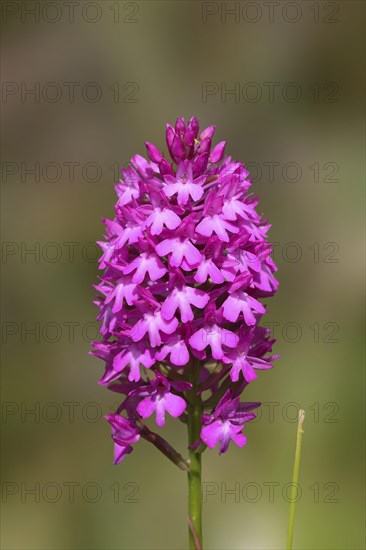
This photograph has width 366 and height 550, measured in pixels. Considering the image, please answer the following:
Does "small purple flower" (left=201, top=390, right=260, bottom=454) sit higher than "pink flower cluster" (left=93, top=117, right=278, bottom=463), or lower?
lower

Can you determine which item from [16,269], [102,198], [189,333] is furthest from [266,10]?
[189,333]

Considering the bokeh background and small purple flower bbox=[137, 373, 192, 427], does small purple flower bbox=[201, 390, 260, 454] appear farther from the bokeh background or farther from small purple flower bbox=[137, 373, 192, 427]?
the bokeh background

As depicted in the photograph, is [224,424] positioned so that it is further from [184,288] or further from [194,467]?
[184,288]

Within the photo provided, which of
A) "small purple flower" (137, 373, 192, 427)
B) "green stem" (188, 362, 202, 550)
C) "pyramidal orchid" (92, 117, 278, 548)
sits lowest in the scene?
"green stem" (188, 362, 202, 550)

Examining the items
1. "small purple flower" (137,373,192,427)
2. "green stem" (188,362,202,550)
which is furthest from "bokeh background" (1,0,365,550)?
"small purple flower" (137,373,192,427)

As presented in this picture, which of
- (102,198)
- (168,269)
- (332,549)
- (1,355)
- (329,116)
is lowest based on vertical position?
(332,549)

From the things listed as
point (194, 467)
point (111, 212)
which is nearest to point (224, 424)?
point (194, 467)

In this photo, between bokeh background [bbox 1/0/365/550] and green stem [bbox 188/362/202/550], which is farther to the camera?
bokeh background [bbox 1/0/365/550]

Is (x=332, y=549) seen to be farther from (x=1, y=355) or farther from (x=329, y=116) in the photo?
(x=329, y=116)
